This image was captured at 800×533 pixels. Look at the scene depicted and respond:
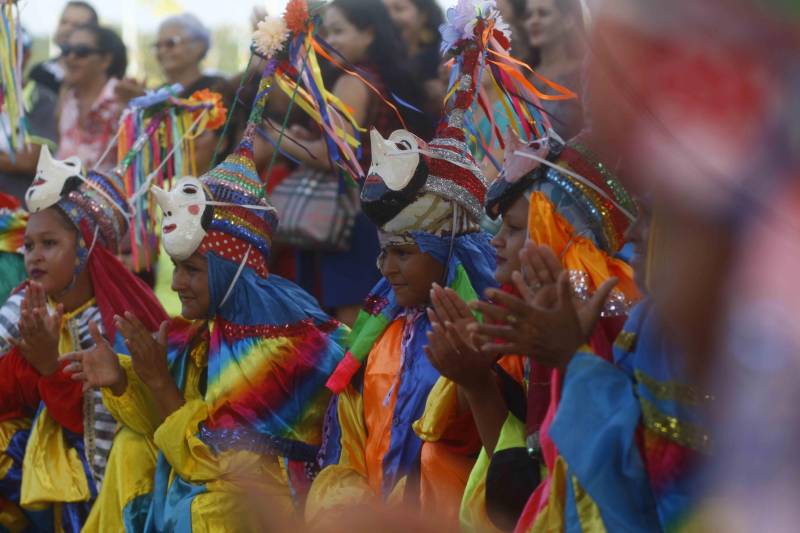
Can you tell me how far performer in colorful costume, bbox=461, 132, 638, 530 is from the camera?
263 cm

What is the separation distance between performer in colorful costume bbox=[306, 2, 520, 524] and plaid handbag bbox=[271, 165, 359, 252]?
4.28ft

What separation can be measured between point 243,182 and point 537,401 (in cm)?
181

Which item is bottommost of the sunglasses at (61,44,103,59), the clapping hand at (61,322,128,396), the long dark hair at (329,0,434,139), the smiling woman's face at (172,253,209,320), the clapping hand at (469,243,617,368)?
the clapping hand at (61,322,128,396)

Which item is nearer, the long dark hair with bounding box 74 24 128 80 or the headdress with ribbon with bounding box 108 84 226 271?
the headdress with ribbon with bounding box 108 84 226 271

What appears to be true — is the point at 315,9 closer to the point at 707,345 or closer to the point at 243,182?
the point at 243,182

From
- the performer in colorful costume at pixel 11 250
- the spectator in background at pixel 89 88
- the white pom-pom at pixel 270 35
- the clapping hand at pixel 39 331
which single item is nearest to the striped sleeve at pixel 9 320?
the clapping hand at pixel 39 331

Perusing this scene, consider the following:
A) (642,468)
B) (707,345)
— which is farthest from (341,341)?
(707,345)

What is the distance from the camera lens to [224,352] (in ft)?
12.8

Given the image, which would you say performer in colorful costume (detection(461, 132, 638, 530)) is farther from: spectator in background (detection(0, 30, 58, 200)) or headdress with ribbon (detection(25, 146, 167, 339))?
spectator in background (detection(0, 30, 58, 200))

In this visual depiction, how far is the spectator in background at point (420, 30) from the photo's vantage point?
5355 millimetres

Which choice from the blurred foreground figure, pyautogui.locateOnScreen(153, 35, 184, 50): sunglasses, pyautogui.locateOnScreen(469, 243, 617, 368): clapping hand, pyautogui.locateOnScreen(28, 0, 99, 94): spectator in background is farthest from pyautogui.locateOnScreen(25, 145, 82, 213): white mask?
the blurred foreground figure

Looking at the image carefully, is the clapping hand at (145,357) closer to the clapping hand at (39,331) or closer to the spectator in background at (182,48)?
the clapping hand at (39,331)

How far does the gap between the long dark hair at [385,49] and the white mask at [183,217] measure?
3.71ft

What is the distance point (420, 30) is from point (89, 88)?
2.41m
